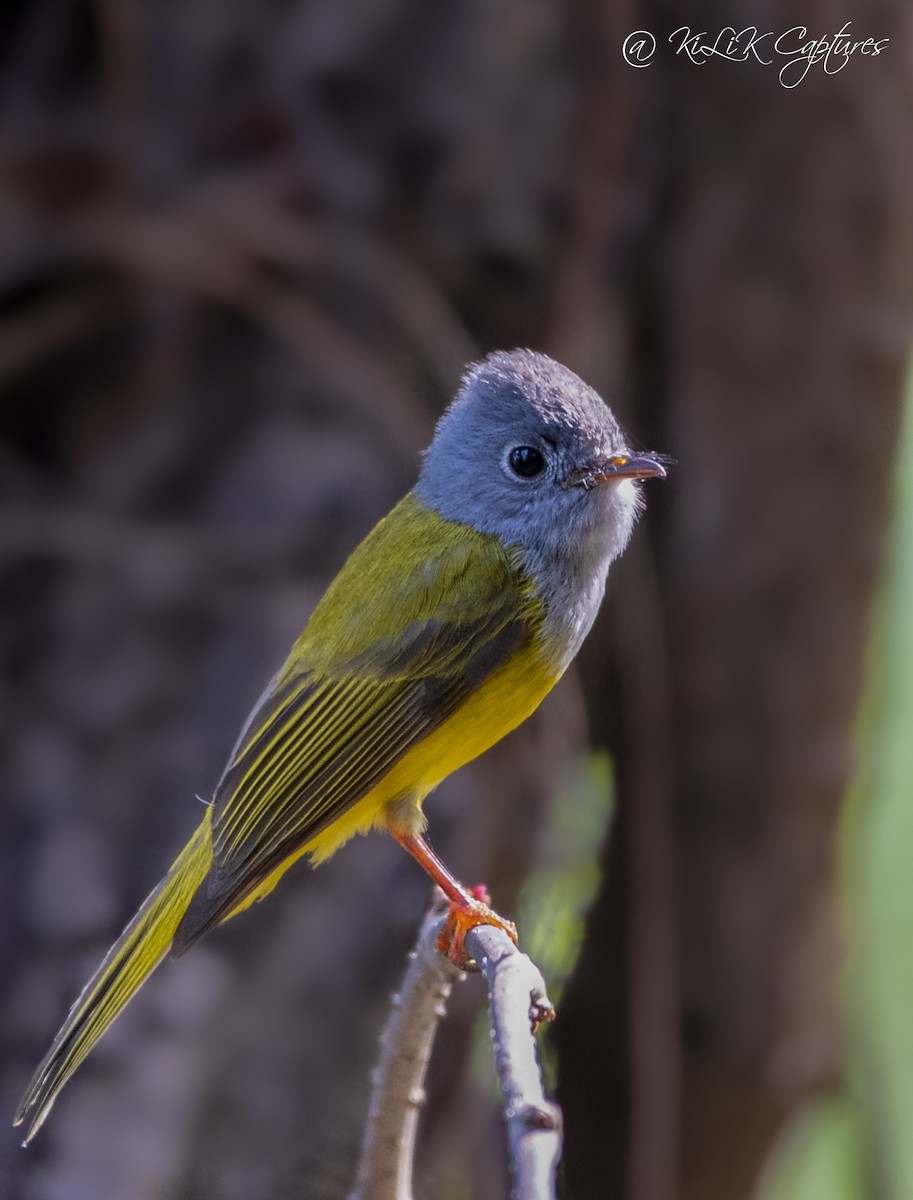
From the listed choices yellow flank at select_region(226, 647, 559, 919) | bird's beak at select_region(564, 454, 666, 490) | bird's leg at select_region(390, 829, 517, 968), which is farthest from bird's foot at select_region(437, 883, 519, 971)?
bird's beak at select_region(564, 454, 666, 490)

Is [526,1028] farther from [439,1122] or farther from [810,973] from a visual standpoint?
[810,973]

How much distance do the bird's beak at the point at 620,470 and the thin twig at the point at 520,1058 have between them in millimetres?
464

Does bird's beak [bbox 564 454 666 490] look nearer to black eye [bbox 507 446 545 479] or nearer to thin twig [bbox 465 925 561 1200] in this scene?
black eye [bbox 507 446 545 479]

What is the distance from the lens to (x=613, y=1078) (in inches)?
69.1

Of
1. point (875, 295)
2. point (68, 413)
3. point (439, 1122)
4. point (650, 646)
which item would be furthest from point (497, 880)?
point (68, 413)

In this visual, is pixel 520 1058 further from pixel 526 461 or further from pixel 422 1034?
pixel 526 461

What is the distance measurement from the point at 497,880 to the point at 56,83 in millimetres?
1620

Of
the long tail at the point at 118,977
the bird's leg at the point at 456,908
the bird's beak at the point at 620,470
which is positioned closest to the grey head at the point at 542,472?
the bird's beak at the point at 620,470

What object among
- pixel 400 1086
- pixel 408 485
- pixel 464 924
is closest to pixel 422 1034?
pixel 400 1086

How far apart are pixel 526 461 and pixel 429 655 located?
0.82ft

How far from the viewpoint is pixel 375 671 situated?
1514 mm

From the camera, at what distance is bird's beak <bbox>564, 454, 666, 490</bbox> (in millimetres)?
1282

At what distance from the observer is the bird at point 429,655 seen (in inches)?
53.0

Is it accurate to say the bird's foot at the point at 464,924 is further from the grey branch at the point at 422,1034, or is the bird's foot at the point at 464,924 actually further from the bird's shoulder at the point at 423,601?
the bird's shoulder at the point at 423,601
